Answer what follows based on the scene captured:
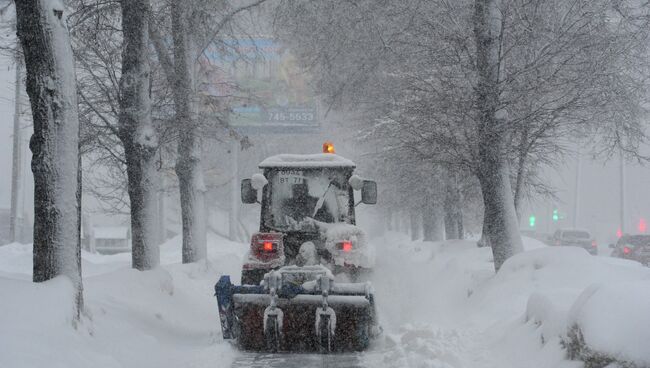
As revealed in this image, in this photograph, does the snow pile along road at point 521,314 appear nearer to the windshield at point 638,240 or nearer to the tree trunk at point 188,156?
the tree trunk at point 188,156

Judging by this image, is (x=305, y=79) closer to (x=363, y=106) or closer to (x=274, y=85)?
(x=274, y=85)

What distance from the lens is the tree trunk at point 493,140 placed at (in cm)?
1130

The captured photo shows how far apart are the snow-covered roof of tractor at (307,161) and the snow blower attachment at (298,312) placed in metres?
1.85

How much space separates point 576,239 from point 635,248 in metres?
9.38

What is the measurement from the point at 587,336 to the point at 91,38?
9436 millimetres

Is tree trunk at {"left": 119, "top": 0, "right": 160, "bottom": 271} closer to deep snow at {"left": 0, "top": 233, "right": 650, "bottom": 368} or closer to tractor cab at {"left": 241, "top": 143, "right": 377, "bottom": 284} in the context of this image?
deep snow at {"left": 0, "top": 233, "right": 650, "bottom": 368}

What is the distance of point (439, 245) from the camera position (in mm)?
21094

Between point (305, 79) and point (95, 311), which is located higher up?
point (305, 79)

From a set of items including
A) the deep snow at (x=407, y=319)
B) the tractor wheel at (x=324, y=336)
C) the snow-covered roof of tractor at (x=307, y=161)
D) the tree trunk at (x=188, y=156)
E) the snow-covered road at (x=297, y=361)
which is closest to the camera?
the deep snow at (x=407, y=319)

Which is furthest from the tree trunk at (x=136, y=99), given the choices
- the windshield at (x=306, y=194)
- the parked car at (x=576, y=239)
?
the parked car at (x=576, y=239)

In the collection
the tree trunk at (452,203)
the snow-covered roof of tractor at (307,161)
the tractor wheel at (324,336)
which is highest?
the snow-covered roof of tractor at (307,161)

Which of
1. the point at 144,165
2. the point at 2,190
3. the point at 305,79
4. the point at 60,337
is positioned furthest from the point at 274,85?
the point at 2,190

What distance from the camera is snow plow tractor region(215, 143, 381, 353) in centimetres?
783

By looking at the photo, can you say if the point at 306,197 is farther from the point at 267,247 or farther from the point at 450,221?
the point at 450,221
